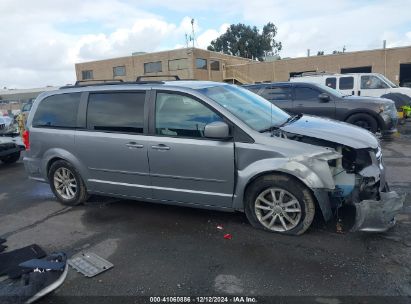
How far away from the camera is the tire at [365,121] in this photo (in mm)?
9703

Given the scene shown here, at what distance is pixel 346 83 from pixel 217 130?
1306 centimetres

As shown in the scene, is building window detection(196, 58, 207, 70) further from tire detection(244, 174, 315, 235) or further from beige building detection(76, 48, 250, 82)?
tire detection(244, 174, 315, 235)

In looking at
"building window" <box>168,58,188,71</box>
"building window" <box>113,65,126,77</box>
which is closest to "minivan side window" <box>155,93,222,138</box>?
"building window" <box>168,58,188,71</box>

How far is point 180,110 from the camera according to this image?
4.51 metres

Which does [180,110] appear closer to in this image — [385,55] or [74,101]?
[74,101]

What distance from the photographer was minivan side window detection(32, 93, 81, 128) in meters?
5.34

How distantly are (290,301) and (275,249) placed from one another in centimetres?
90

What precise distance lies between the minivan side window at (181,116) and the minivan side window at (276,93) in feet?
21.5

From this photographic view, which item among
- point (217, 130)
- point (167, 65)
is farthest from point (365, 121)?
point (167, 65)

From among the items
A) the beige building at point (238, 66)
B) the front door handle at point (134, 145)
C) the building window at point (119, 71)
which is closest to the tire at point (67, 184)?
the front door handle at point (134, 145)

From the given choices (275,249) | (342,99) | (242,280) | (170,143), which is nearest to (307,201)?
(275,249)

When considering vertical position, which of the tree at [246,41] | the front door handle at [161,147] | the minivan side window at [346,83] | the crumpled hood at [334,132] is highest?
the tree at [246,41]

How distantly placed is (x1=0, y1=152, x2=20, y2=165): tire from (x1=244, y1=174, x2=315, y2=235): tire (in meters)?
7.29

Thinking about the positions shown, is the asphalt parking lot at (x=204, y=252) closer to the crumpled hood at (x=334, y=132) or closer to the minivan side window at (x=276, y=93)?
the crumpled hood at (x=334, y=132)
